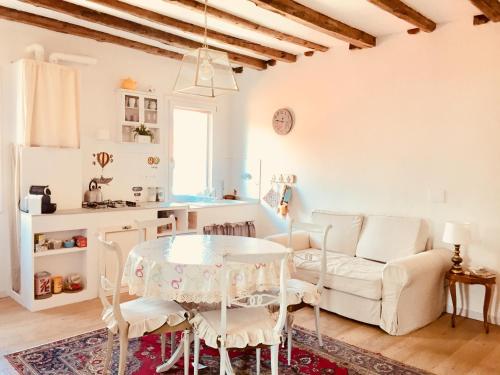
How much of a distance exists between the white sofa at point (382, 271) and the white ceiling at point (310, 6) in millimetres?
1877

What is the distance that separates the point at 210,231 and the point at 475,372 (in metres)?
3.06

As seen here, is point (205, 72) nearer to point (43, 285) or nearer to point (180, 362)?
point (180, 362)

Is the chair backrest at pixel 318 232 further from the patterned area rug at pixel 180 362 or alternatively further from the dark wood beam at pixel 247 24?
the dark wood beam at pixel 247 24

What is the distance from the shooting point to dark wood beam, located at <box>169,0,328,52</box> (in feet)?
11.3

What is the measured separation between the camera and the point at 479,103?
3777mm

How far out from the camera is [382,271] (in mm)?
3594

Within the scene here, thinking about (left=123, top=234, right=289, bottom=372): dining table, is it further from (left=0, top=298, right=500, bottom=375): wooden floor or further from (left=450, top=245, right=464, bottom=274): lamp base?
(left=450, top=245, right=464, bottom=274): lamp base

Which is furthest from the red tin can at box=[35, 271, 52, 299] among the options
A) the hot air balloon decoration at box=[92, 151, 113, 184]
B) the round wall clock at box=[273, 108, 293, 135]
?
the round wall clock at box=[273, 108, 293, 135]

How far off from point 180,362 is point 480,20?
3724 millimetres

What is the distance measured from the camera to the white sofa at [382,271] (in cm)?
343

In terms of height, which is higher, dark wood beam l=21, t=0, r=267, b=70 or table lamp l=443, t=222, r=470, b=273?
dark wood beam l=21, t=0, r=267, b=70

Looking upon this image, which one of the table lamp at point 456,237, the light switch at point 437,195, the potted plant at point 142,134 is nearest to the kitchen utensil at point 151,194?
the potted plant at point 142,134

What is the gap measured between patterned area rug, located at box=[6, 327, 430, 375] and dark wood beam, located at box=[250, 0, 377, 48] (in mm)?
2632

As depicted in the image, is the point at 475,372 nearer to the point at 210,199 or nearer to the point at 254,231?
the point at 254,231
